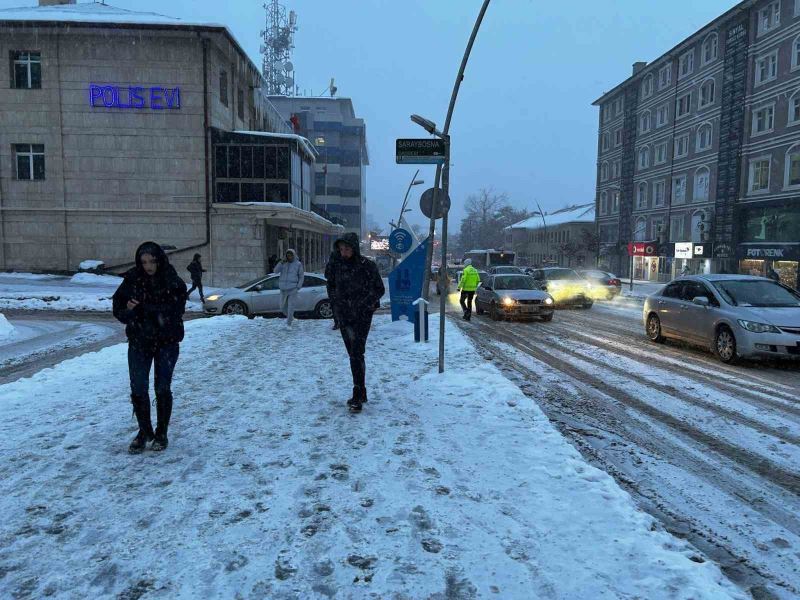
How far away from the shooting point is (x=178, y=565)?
2.98 meters

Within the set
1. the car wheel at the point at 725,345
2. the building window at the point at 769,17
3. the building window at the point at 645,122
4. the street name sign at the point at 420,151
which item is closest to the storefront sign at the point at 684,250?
the building window at the point at 769,17

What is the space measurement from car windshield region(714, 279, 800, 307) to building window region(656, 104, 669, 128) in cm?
4689

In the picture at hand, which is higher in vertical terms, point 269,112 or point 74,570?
point 269,112

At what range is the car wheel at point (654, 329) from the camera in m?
12.0

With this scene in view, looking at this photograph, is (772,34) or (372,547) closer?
(372,547)

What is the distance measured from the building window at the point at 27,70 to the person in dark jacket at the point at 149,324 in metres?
29.0

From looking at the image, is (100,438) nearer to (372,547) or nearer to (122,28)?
(372,547)

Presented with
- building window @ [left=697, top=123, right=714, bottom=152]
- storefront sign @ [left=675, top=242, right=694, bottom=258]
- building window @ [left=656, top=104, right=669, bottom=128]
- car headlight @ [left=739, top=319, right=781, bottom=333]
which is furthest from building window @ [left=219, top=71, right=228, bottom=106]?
building window @ [left=656, top=104, right=669, bottom=128]

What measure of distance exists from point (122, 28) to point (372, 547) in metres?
30.4

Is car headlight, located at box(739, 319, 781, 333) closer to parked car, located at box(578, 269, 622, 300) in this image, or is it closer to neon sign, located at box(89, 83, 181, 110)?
parked car, located at box(578, 269, 622, 300)

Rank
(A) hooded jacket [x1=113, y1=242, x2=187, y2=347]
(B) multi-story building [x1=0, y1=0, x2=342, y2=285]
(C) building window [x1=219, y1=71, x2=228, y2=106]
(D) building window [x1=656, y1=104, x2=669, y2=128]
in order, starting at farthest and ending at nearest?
(D) building window [x1=656, y1=104, x2=669, y2=128] → (C) building window [x1=219, y1=71, x2=228, y2=106] → (B) multi-story building [x1=0, y1=0, x2=342, y2=285] → (A) hooded jacket [x1=113, y1=242, x2=187, y2=347]

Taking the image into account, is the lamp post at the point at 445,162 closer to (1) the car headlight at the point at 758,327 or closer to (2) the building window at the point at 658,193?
(1) the car headlight at the point at 758,327

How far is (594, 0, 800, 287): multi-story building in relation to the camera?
35562 millimetres

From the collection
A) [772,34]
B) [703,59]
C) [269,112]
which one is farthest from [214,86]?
[703,59]
